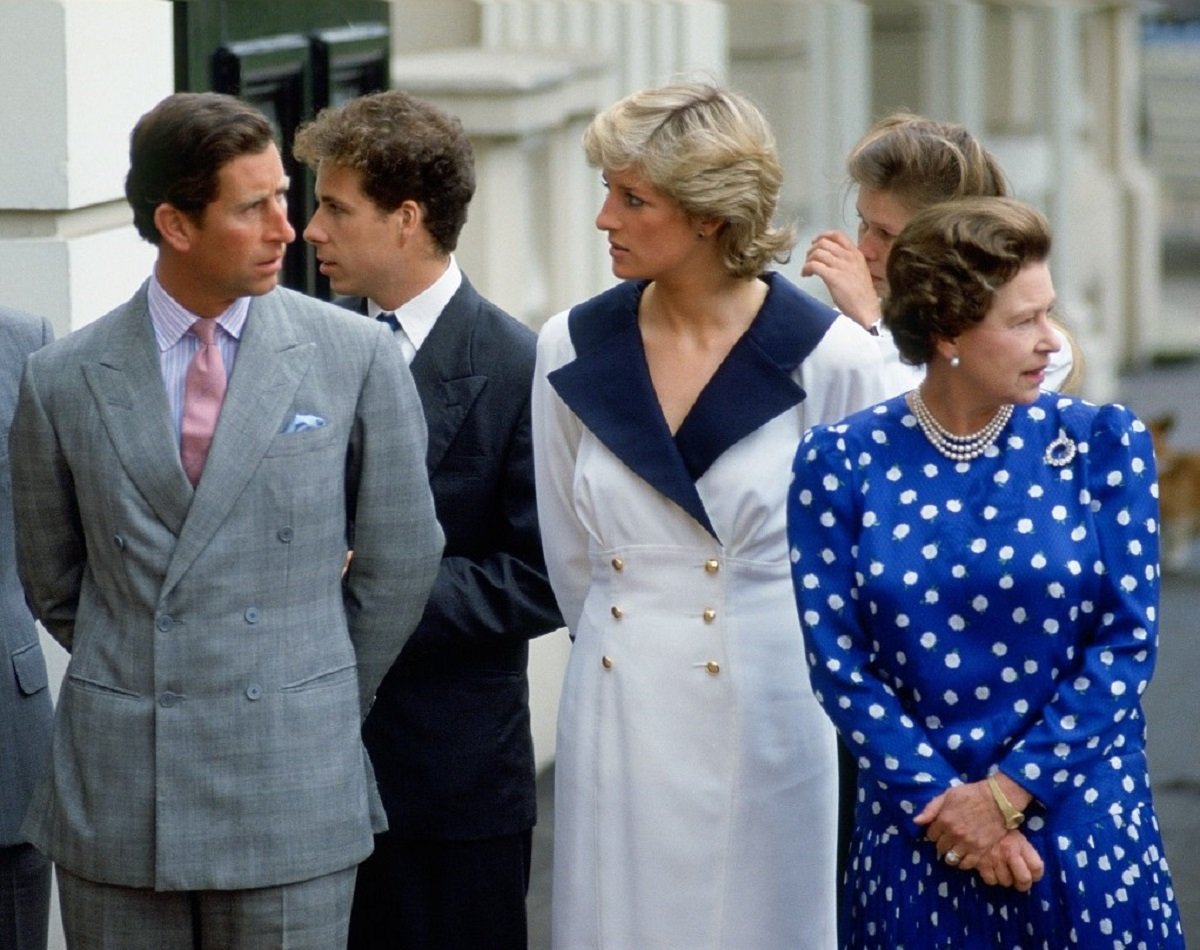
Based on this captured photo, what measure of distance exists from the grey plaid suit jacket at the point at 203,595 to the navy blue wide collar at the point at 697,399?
41cm

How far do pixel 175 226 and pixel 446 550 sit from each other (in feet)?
2.85

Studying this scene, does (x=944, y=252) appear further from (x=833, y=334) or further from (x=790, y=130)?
(x=790, y=130)

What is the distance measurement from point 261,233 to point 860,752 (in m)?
1.15

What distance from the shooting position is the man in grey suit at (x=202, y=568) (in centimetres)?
355

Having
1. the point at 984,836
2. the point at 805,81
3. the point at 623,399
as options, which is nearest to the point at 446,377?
the point at 623,399

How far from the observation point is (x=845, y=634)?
146 inches

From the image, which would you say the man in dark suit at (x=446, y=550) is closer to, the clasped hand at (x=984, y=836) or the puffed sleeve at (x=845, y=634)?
the puffed sleeve at (x=845, y=634)

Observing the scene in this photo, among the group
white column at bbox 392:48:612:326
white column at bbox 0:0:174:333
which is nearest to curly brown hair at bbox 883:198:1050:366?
white column at bbox 0:0:174:333

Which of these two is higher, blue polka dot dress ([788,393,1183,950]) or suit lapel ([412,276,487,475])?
suit lapel ([412,276,487,475])

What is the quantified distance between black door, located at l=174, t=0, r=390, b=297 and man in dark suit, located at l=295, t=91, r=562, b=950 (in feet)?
4.24

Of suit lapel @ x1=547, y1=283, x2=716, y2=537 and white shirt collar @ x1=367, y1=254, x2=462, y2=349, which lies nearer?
suit lapel @ x1=547, y1=283, x2=716, y2=537

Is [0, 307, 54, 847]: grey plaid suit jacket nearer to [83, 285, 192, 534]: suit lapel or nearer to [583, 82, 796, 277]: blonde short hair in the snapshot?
[83, 285, 192, 534]: suit lapel

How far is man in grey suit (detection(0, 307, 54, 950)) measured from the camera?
4008mm

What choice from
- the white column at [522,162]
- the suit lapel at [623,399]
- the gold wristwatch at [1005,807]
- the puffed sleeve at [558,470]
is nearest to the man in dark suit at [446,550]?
the puffed sleeve at [558,470]
